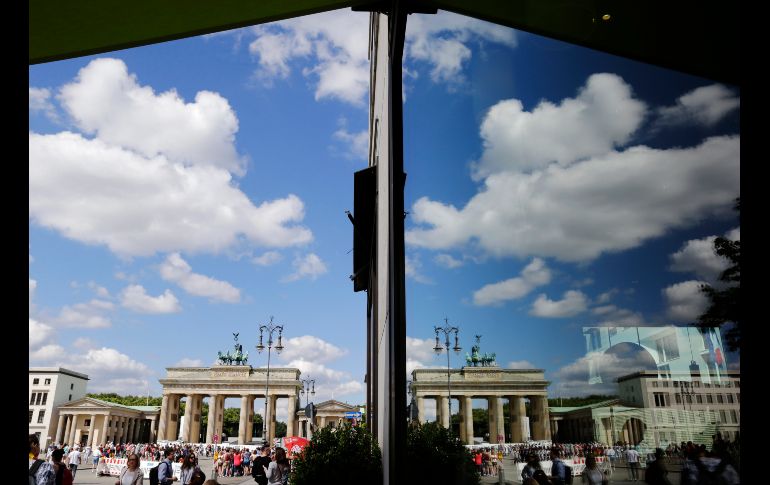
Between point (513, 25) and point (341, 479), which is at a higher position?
point (513, 25)

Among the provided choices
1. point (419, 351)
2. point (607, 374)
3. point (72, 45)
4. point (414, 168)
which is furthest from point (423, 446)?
point (72, 45)

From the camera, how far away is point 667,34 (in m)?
0.82

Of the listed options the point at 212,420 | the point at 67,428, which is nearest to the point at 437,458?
the point at 212,420

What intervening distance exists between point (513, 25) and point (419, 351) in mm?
2191

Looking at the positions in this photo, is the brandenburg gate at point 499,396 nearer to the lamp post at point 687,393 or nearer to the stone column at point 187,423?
the lamp post at point 687,393

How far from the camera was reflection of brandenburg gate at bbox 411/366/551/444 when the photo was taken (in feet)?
4.51

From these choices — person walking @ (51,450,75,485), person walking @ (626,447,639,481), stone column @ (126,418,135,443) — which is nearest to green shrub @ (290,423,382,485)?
person walking @ (51,450,75,485)

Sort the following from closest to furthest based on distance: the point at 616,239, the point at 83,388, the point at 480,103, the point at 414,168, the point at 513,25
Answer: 1. the point at 616,239
2. the point at 513,25
3. the point at 480,103
4. the point at 414,168
5. the point at 83,388

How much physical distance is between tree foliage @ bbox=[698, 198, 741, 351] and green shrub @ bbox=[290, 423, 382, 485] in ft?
22.0

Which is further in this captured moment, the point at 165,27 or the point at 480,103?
the point at 165,27

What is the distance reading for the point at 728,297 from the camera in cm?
64

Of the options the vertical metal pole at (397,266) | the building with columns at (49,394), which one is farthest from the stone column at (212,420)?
the vertical metal pole at (397,266)

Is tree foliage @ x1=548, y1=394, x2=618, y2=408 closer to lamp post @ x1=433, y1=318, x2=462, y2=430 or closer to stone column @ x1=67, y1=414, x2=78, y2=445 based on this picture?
lamp post @ x1=433, y1=318, x2=462, y2=430

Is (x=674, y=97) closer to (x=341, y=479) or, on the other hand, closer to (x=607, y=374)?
(x=607, y=374)
